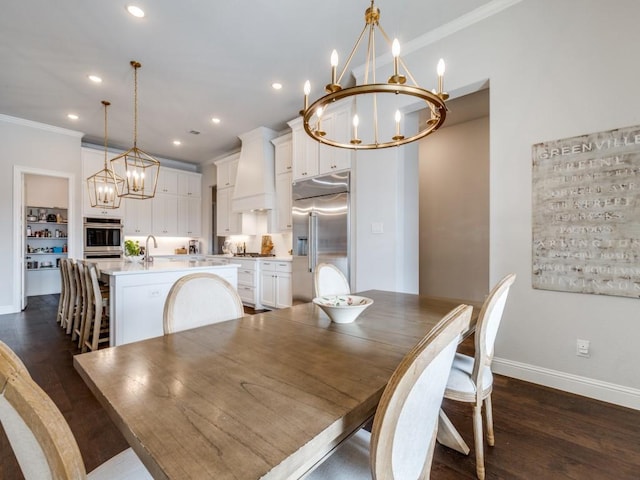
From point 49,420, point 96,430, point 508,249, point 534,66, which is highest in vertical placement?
point 534,66

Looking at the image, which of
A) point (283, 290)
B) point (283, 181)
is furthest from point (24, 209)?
point (283, 290)

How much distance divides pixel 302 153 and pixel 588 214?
335 cm

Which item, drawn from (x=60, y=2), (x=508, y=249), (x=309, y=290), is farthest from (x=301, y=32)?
(x=309, y=290)

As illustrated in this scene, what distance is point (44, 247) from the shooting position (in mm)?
6301

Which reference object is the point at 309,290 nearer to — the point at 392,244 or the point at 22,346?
the point at 392,244

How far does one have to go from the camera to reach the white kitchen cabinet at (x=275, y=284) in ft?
15.1

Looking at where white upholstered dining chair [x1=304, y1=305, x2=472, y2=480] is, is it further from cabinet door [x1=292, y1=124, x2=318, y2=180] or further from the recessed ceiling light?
cabinet door [x1=292, y1=124, x2=318, y2=180]

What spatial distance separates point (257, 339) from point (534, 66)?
9.52 ft

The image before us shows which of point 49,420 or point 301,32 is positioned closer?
point 49,420

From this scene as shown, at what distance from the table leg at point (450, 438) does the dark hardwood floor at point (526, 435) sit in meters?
0.03

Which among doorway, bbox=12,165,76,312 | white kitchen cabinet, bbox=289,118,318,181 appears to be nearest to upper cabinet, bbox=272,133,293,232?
white kitchen cabinet, bbox=289,118,318,181

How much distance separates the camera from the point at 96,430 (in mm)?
1787

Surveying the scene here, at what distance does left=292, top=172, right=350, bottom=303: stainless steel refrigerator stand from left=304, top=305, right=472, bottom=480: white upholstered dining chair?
2.99 meters

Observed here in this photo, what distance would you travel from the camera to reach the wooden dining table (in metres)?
0.57
